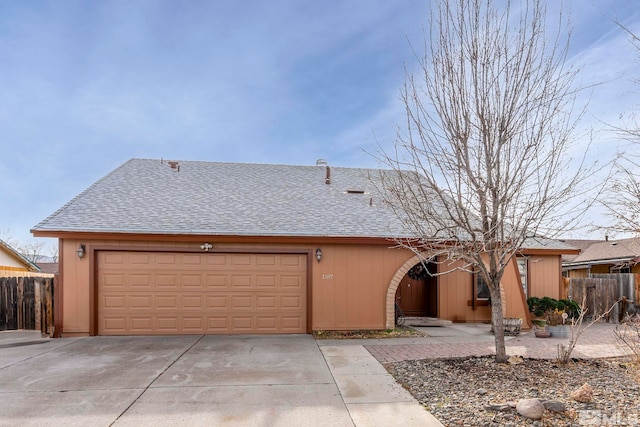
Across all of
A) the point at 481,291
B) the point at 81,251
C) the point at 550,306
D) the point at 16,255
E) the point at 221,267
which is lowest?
the point at 550,306

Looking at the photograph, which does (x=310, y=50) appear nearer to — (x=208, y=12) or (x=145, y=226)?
(x=208, y=12)

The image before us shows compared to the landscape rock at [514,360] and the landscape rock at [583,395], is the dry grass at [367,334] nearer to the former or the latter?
the landscape rock at [514,360]

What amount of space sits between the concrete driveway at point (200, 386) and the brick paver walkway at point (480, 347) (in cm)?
80

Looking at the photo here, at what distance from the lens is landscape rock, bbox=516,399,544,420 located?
4.06 meters

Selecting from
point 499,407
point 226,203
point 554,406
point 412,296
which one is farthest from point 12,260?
point 554,406

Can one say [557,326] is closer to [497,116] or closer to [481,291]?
[481,291]

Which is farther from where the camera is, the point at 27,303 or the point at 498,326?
the point at 27,303

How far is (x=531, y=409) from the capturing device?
4.09 meters

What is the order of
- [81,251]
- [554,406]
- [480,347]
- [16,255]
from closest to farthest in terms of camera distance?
[554,406]
[480,347]
[81,251]
[16,255]

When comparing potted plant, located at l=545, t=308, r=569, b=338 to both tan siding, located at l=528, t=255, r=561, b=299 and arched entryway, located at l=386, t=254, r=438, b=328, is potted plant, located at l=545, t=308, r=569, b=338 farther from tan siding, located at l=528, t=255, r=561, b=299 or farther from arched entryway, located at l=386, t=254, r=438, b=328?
arched entryway, located at l=386, t=254, r=438, b=328

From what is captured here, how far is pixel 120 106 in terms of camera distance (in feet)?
44.2

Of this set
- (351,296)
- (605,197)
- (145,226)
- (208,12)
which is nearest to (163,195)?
(145,226)

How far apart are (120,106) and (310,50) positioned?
6.85 m

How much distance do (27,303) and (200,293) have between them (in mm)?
4327
